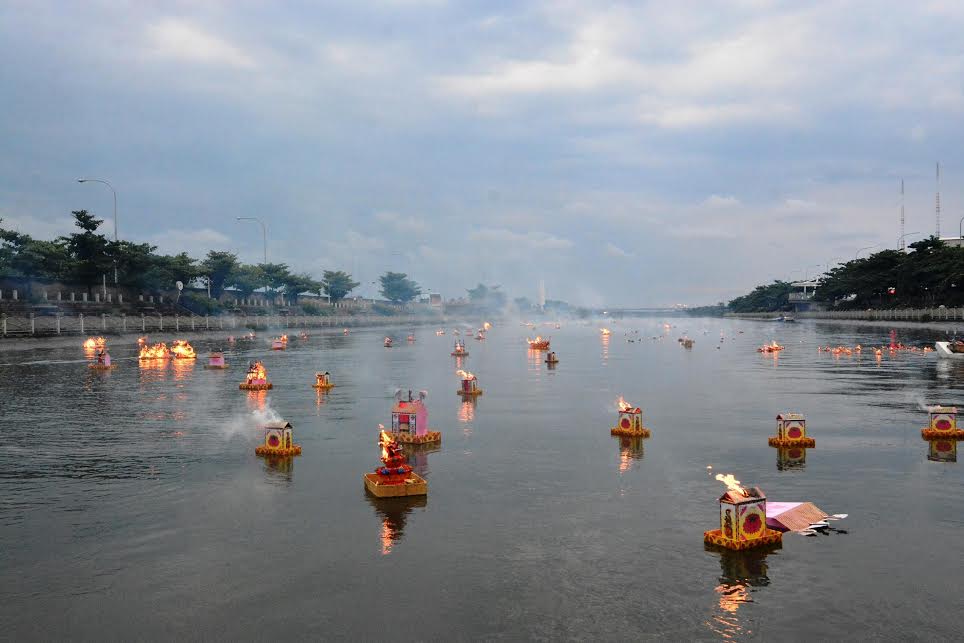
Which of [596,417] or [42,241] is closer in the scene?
[596,417]

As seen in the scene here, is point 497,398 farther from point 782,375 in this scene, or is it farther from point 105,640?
point 105,640

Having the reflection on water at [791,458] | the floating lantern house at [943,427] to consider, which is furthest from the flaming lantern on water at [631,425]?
the floating lantern house at [943,427]

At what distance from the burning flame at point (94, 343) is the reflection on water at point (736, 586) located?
85.8 meters

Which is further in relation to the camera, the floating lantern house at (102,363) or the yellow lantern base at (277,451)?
the floating lantern house at (102,363)

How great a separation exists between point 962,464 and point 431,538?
15.9 metres

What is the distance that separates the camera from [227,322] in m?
144

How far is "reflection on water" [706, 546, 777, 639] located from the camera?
11188 mm

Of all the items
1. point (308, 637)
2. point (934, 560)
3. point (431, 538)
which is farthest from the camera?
point (431, 538)

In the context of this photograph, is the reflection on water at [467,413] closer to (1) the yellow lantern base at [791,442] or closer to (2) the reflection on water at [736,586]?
(1) the yellow lantern base at [791,442]

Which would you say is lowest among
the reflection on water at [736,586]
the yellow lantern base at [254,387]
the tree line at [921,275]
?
the reflection on water at [736,586]

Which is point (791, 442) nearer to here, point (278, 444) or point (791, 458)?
point (791, 458)

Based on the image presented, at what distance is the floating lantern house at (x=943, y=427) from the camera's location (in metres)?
26.0

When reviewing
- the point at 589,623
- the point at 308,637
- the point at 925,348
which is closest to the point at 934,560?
the point at 589,623

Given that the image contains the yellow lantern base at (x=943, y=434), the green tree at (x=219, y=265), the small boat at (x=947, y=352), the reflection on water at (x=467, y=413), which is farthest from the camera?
the green tree at (x=219, y=265)
